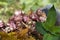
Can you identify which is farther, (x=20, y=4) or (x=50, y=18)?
(x=20, y=4)

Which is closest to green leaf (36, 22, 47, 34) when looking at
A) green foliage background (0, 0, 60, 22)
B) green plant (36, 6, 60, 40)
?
green plant (36, 6, 60, 40)

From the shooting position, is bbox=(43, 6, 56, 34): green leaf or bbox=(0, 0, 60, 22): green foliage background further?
bbox=(0, 0, 60, 22): green foliage background

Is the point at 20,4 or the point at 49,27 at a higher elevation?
the point at 49,27

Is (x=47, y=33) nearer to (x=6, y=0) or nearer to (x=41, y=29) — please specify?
(x=41, y=29)

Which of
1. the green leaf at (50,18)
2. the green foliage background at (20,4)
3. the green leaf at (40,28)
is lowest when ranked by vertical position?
the green foliage background at (20,4)

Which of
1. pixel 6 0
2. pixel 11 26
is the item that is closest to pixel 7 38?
pixel 11 26

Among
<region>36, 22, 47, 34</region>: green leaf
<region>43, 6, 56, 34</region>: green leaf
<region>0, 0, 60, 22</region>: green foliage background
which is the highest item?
<region>43, 6, 56, 34</region>: green leaf

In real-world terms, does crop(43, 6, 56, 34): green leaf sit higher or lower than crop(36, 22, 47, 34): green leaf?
higher

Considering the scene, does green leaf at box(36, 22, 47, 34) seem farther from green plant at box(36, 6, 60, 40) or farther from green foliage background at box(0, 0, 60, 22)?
green foliage background at box(0, 0, 60, 22)

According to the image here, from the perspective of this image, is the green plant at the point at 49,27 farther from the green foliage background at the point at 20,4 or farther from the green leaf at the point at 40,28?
the green foliage background at the point at 20,4

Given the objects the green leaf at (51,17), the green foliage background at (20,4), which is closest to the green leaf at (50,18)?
the green leaf at (51,17)

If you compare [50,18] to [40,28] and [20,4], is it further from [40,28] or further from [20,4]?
[20,4]

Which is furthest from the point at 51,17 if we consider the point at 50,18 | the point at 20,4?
the point at 20,4
